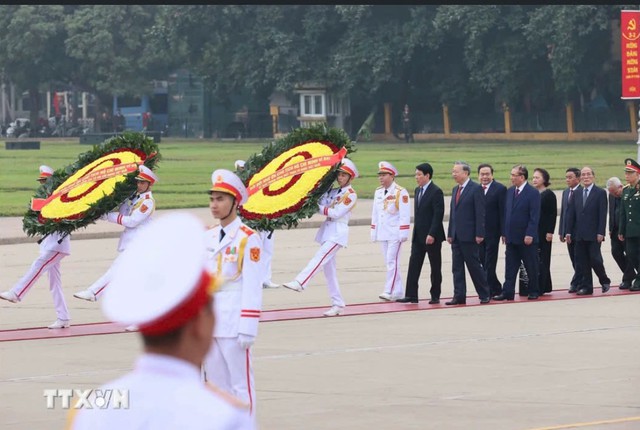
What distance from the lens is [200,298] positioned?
2947 mm

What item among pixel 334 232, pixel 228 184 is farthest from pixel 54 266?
pixel 228 184

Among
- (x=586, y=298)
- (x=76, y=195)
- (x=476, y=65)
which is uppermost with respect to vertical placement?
(x=476, y=65)

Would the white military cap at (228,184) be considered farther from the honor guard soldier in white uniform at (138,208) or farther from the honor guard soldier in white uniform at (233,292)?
the honor guard soldier in white uniform at (138,208)

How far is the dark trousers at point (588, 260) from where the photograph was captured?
695 inches

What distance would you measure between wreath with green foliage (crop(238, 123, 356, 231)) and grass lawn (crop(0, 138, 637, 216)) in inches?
683

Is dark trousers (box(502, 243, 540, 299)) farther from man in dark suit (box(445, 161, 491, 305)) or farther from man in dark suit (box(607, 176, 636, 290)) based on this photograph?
man in dark suit (box(607, 176, 636, 290))

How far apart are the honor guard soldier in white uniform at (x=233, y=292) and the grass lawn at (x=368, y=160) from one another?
79.7 ft

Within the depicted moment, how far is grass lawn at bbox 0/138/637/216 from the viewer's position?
3912cm

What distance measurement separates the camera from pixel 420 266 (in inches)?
657

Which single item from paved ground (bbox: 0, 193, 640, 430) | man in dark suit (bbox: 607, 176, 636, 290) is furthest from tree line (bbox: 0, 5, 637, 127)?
paved ground (bbox: 0, 193, 640, 430)

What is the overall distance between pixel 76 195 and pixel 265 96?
67.9 meters

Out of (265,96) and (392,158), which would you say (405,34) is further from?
(392,158)

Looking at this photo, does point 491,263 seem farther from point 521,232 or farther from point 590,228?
point 590,228

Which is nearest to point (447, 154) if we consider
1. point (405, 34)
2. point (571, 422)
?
point (405, 34)
